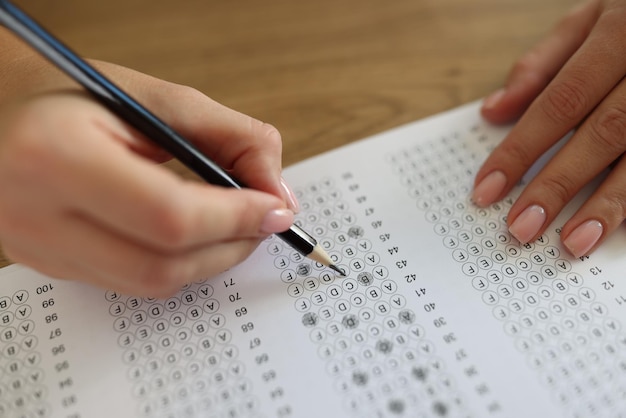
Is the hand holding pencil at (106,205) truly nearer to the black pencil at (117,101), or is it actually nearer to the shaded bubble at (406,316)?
the black pencil at (117,101)

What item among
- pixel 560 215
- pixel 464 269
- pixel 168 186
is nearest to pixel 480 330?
pixel 464 269

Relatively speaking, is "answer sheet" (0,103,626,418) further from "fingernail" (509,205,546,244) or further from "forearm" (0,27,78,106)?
"forearm" (0,27,78,106)

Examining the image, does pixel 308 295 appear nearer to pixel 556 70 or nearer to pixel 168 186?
pixel 168 186

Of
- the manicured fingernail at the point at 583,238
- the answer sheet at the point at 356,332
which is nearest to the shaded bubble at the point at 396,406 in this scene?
the answer sheet at the point at 356,332

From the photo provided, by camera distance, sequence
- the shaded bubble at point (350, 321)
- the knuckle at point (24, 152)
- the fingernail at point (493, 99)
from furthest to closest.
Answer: the fingernail at point (493, 99) < the shaded bubble at point (350, 321) < the knuckle at point (24, 152)

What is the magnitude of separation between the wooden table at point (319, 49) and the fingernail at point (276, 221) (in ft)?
0.53

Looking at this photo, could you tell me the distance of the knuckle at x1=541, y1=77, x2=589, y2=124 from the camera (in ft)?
1.74

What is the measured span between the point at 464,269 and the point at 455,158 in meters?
0.14

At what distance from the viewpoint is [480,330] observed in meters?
0.42

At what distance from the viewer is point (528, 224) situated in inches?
18.9

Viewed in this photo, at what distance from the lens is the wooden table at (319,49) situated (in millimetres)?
602

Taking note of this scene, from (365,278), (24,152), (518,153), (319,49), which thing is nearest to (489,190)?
(518,153)

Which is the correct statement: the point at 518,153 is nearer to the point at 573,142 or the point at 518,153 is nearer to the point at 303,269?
the point at 573,142

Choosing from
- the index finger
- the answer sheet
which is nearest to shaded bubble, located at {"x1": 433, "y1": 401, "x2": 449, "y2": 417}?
the answer sheet
